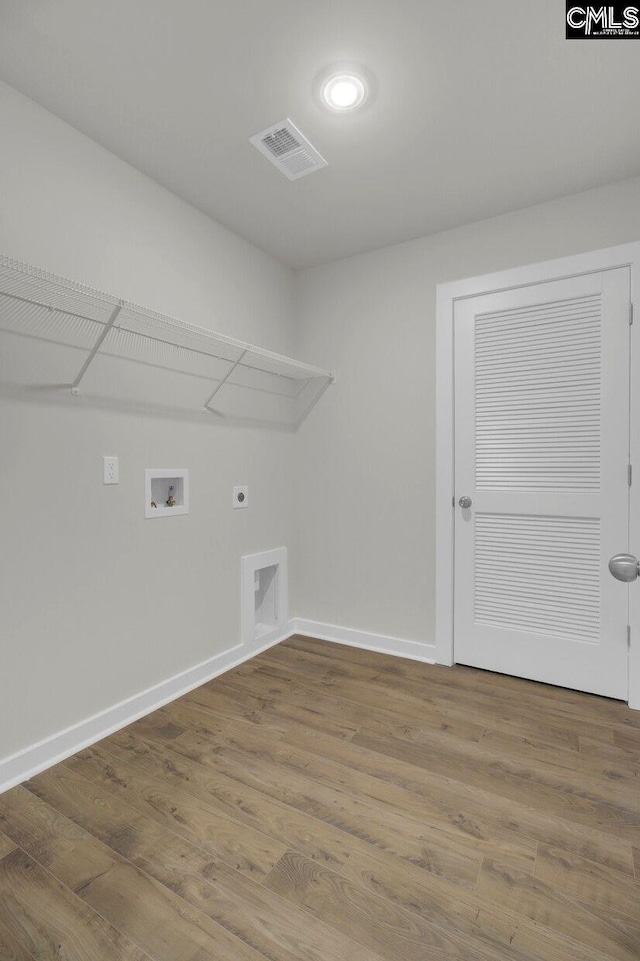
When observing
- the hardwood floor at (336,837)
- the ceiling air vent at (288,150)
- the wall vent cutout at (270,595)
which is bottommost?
the hardwood floor at (336,837)

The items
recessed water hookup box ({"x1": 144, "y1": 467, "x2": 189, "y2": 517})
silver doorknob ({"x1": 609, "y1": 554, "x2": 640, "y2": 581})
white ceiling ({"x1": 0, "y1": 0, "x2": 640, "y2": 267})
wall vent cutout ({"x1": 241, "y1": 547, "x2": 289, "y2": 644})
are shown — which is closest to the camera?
silver doorknob ({"x1": 609, "y1": 554, "x2": 640, "y2": 581})

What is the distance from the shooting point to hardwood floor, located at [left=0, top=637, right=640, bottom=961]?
1120mm

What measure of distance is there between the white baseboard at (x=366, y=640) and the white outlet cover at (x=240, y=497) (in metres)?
0.96

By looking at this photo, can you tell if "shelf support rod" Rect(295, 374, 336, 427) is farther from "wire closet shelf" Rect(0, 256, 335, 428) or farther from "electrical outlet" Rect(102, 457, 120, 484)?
"electrical outlet" Rect(102, 457, 120, 484)

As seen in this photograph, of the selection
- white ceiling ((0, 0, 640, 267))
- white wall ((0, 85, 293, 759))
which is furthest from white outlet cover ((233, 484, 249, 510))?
white ceiling ((0, 0, 640, 267))

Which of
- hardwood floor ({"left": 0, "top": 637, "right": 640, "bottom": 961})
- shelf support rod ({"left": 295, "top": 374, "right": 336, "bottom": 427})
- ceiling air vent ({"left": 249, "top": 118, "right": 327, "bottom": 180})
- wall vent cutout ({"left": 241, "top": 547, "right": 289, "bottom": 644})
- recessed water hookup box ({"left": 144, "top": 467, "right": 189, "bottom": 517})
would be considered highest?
ceiling air vent ({"left": 249, "top": 118, "right": 327, "bottom": 180})

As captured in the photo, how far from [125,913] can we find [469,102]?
272 centimetres

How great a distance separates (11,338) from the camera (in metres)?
1.65

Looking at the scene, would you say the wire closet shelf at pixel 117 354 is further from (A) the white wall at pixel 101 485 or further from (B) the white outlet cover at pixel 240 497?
(B) the white outlet cover at pixel 240 497

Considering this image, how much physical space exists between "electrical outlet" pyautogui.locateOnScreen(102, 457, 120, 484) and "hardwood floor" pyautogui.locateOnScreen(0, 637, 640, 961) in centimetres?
106

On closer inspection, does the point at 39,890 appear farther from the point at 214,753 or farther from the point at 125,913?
the point at 214,753

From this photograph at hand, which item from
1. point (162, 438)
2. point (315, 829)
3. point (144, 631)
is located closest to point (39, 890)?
point (315, 829)

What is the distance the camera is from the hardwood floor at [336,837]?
1.12 m
